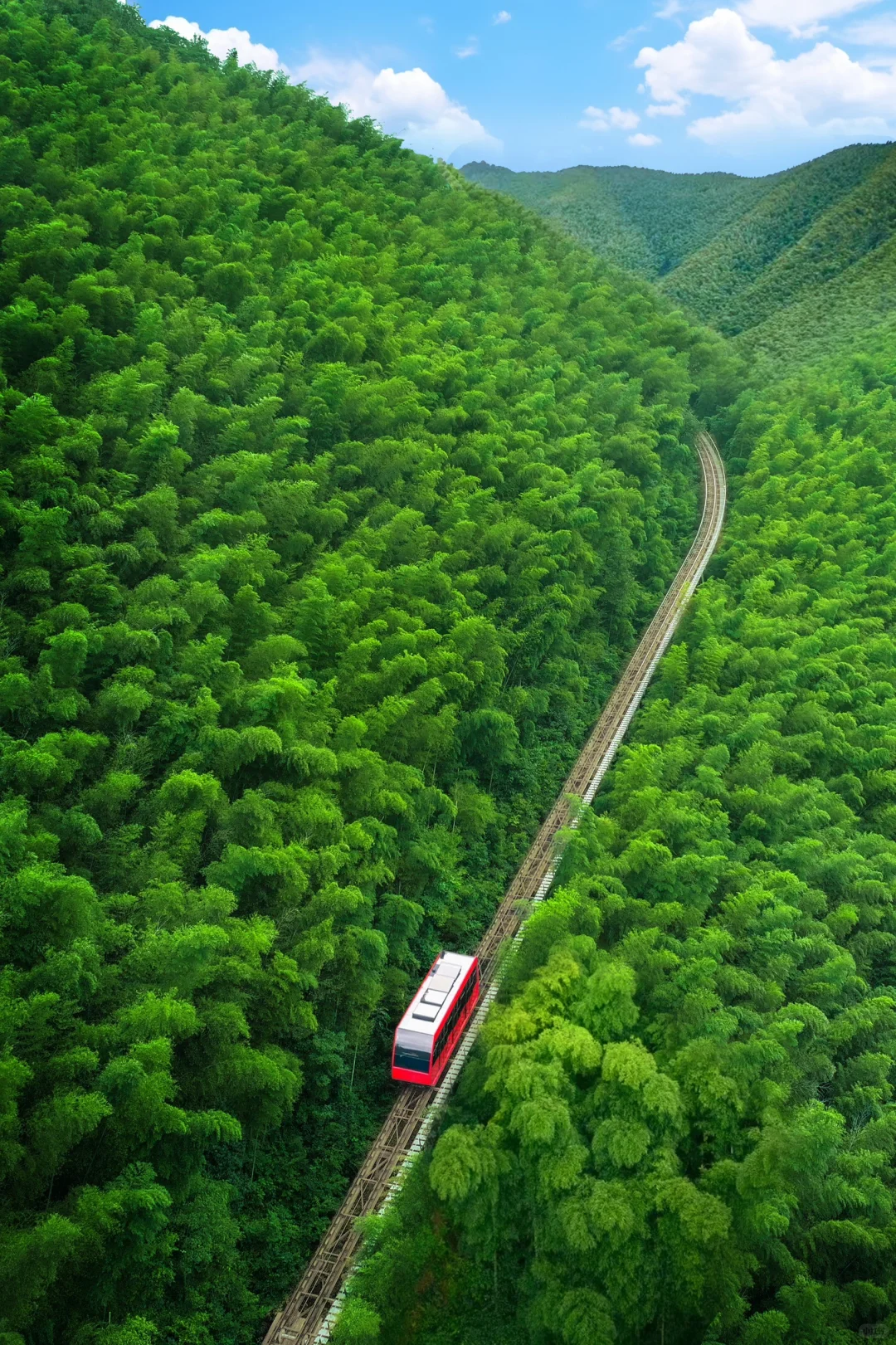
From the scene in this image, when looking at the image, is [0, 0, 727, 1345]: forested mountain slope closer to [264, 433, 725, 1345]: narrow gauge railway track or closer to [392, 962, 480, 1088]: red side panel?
[264, 433, 725, 1345]: narrow gauge railway track

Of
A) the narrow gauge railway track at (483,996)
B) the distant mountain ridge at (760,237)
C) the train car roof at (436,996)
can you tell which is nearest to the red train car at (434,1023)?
the train car roof at (436,996)

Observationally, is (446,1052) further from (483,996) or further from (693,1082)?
(693,1082)

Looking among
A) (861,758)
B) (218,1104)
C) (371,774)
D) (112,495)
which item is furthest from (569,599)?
(218,1104)

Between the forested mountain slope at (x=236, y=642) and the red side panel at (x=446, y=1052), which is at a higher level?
the forested mountain slope at (x=236, y=642)

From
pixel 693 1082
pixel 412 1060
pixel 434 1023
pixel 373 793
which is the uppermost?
pixel 373 793

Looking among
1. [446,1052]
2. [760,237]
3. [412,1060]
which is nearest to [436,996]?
[446,1052]

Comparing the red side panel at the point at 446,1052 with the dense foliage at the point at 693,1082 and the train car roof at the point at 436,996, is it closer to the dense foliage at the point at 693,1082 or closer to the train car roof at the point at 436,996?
the train car roof at the point at 436,996
